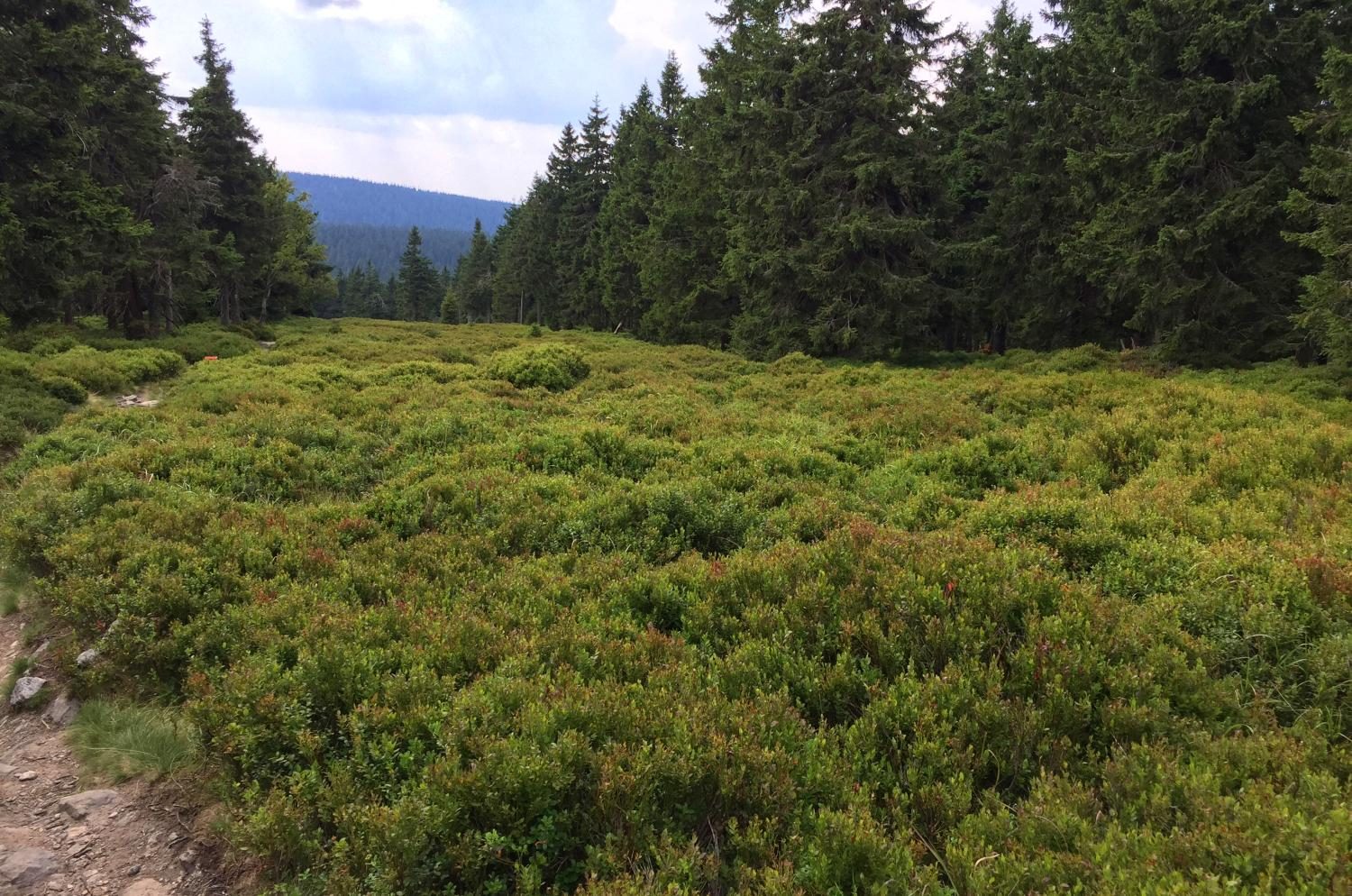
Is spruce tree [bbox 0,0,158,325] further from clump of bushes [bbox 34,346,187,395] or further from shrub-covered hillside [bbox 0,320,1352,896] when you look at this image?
shrub-covered hillside [bbox 0,320,1352,896]

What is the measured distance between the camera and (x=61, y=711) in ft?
17.4

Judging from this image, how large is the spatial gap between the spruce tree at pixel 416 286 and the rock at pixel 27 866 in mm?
87556

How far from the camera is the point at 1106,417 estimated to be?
11.6m

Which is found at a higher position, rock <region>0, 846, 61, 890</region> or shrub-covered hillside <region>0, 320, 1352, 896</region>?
shrub-covered hillside <region>0, 320, 1352, 896</region>

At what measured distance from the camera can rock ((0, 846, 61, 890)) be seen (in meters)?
3.66

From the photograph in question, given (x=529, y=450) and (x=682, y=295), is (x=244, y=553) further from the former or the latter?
(x=682, y=295)

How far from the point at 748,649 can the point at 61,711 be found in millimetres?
5375

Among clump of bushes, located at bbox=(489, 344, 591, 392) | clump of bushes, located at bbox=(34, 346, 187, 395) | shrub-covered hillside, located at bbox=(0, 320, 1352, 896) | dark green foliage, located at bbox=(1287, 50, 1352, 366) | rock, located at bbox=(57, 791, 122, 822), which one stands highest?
dark green foliage, located at bbox=(1287, 50, 1352, 366)

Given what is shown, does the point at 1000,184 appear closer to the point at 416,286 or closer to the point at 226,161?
the point at 226,161

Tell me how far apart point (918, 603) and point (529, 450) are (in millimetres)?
7121

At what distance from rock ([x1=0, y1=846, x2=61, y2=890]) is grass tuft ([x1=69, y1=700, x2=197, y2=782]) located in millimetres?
691

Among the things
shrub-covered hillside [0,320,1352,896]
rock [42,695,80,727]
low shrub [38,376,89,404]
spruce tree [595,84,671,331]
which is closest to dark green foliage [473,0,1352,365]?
spruce tree [595,84,671,331]

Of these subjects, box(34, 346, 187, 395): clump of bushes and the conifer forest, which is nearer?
the conifer forest

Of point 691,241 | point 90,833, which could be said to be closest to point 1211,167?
point 691,241
